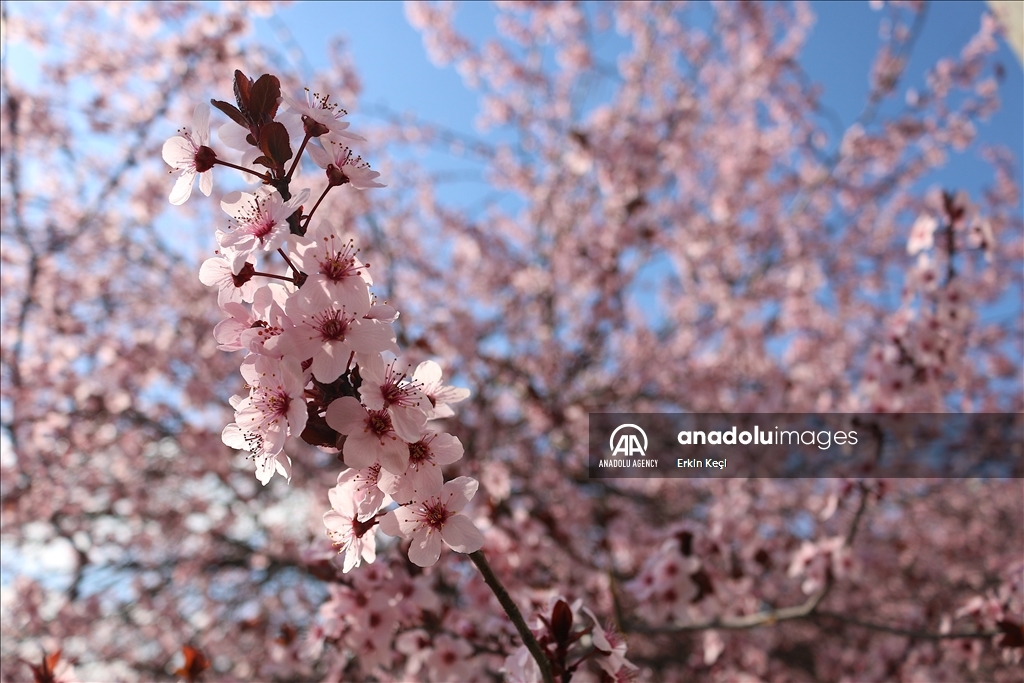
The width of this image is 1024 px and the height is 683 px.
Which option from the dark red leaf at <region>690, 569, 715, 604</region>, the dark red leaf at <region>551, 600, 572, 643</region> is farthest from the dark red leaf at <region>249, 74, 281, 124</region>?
the dark red leaf at <region>690, 569, 715, 604</region>

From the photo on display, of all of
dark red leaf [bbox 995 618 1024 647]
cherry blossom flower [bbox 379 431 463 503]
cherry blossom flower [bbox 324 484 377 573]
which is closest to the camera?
cherry blossom flower [bbox 379 431 463 503]

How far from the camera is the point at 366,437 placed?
970 mm

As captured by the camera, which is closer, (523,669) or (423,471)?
(423,471)

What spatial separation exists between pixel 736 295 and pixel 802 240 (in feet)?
5.08

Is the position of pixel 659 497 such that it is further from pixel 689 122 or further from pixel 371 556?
pixel 371 556

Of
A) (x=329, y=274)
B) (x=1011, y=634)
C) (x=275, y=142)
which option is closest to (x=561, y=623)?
(x=329, y=274)

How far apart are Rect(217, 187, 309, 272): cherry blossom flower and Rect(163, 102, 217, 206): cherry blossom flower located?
0.53 ft

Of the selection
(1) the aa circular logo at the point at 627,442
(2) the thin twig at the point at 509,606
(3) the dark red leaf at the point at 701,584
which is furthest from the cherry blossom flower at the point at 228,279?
(1) the aa circular logo at the point at 627,442

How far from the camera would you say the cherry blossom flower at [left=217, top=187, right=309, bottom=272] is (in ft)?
3.30

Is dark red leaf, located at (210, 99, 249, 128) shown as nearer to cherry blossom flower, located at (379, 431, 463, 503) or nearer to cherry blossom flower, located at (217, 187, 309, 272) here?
cherry blossom flower, located at (217, 187, 309, 272)

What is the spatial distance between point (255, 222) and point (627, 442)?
372 centimetres

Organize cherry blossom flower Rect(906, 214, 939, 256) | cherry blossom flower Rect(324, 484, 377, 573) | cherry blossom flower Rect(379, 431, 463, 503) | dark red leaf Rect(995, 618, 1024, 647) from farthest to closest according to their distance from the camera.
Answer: cherry blossom flower Rect(906, 214, 939, 256), dark red leaf Rect(995, 618, 1024, 647), cherry blossom flower Rect(324, 484, 377, 573), cherry blossom flower Rect(379, 431, 463, 503)

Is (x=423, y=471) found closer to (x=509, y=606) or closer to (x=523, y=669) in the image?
(x=509, y=606)

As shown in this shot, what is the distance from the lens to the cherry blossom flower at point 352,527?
1.15 metres
